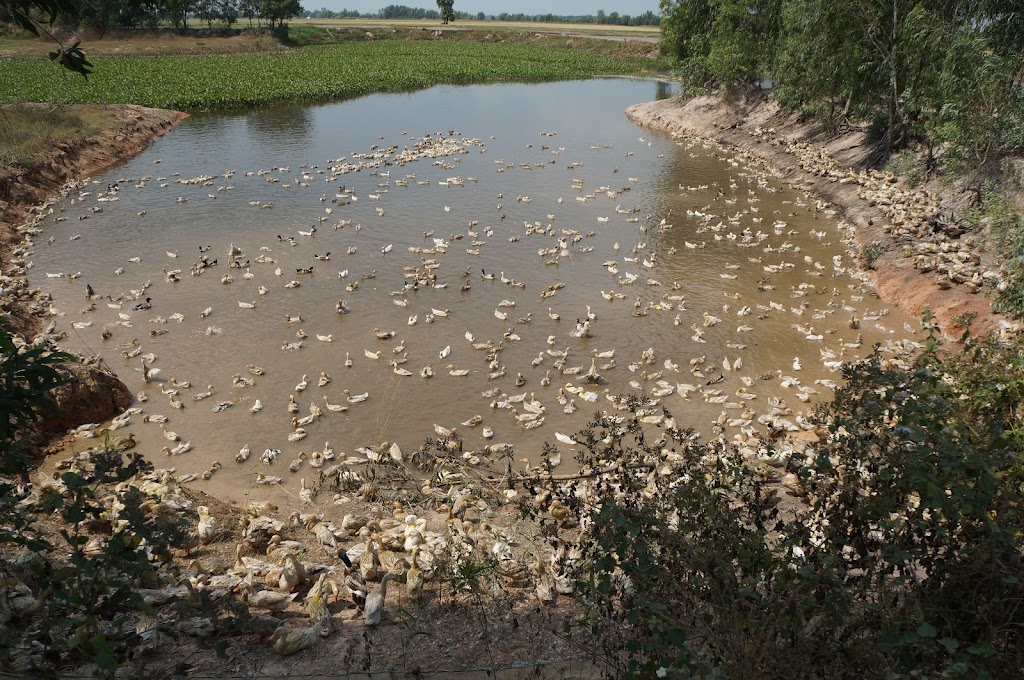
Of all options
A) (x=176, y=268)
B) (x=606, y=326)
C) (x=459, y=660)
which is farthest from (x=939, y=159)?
(x=176, y=268)

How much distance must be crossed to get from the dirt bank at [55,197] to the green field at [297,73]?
4.97m

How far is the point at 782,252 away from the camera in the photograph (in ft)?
53.4

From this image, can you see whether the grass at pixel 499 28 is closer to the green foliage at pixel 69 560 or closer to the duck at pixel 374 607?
the duck at pixel 374 607

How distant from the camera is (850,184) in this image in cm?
1998

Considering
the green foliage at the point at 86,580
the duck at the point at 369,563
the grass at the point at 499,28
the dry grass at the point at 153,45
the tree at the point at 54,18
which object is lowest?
the duck at the point at 369,563

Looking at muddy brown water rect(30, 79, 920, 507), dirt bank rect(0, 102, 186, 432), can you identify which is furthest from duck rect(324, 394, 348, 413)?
dirt bank rect(0, 102, 186, 432)

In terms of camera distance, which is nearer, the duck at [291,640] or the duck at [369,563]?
the duck at [291,640]

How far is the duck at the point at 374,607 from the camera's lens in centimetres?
510

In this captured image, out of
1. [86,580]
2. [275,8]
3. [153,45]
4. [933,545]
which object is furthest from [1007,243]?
[275,8]

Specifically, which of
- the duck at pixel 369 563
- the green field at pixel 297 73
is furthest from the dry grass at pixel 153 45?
the duck at pixel 369 563

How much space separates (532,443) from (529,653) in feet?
14.8

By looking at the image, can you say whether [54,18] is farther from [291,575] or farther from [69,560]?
[291,575]

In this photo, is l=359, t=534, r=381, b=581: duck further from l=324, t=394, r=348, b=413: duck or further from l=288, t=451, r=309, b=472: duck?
l=324, t=394, r=348, b=413: duck

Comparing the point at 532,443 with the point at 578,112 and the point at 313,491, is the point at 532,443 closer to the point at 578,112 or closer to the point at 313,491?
the point at 313,491
